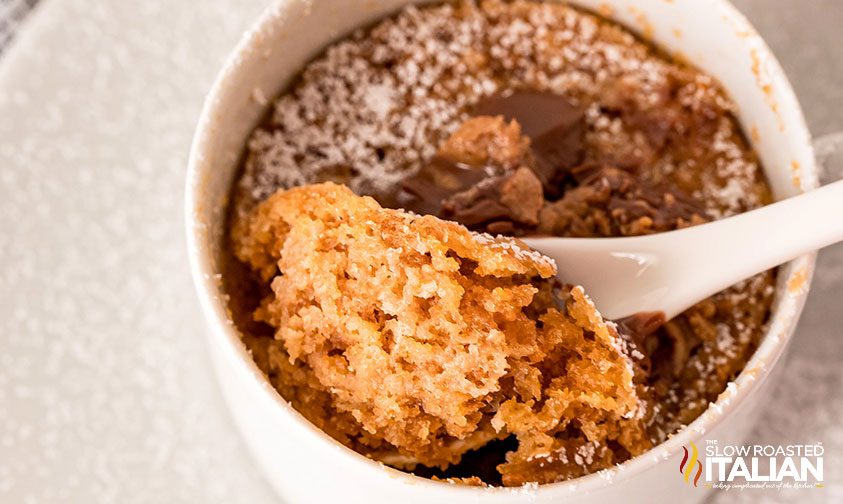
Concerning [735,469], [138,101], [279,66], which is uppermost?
[279,66]

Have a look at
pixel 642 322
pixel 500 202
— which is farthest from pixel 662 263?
pixel 500 202

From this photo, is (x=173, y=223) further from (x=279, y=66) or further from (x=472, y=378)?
(x=472, y=378)

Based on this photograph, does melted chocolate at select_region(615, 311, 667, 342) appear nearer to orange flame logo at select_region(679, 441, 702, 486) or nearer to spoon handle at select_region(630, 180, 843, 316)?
spoon handle at select_region(630, 180, 843, 316)

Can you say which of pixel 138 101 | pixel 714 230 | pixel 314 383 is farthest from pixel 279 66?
pixel 714 230

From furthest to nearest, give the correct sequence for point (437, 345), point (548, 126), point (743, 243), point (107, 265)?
1. point (107, 265)
2. point (548, 126)
3. point (743, 243)
4. point (437, 345)

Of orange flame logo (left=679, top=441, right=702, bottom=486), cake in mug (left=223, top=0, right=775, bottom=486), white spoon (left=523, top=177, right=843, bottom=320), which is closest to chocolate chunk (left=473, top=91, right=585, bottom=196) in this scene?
cake in mug (left=223, top=0, right=775, bottom=486)

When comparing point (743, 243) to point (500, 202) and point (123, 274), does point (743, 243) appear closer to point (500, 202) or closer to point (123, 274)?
point (500, 202)
